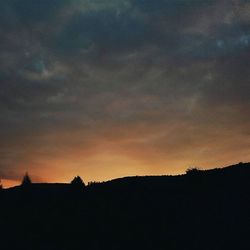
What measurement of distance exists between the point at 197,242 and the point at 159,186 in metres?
11.8

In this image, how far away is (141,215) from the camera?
45219 millimetres

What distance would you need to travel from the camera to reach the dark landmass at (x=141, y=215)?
3944 centimetres

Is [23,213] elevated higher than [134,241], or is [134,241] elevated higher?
[23,213]

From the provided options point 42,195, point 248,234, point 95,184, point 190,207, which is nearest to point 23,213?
point 42,195

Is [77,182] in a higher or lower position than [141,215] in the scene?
higher

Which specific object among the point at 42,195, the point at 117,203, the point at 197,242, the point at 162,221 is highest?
the point at 42,195

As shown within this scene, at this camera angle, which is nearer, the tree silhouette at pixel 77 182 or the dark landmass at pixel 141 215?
the dark landmass at pixel 141 215

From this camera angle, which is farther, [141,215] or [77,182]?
[77,182]

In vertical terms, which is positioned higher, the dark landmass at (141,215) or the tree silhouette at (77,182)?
the tree silhouette at (77,182)

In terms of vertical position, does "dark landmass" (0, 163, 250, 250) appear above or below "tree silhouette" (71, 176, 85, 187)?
below

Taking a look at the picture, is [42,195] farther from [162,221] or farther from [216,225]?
[216,225]

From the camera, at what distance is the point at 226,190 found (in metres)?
43.4

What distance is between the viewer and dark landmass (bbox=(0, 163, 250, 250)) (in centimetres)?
3944

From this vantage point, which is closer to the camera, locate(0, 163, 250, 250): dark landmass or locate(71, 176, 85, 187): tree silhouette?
locate(0, 163, 250, 250): dark landmass
